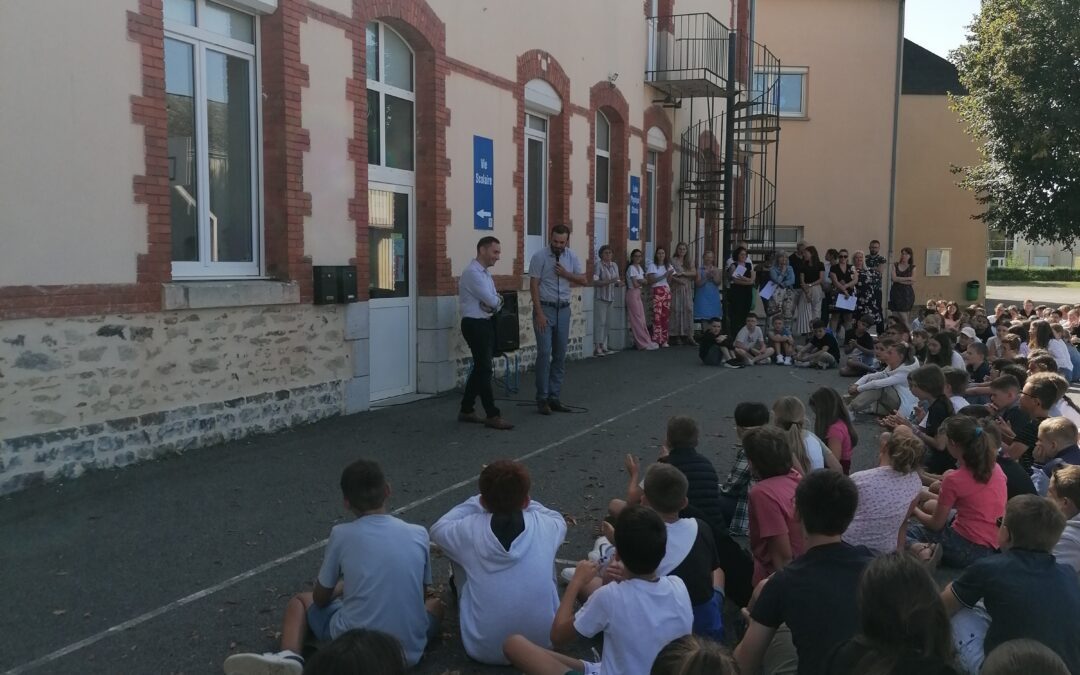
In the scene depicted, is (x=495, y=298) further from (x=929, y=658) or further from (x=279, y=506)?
(x=929, y=658)

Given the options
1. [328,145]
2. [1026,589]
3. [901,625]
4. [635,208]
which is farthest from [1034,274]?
[901,625]

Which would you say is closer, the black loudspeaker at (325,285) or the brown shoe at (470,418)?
the black loudspeaker at (325,285)

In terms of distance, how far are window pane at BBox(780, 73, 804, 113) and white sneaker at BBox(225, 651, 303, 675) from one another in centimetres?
2680

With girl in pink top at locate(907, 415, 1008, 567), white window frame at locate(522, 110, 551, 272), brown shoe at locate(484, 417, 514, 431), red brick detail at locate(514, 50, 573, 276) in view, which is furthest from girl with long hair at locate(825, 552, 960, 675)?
white window frame at locate(522, 110, 551, 272)

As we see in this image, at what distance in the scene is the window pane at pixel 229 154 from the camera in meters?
8.52

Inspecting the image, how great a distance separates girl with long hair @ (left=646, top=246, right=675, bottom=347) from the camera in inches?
682

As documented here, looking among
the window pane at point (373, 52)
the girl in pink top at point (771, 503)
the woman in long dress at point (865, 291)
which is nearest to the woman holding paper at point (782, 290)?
the woman in long dress at point (865, 291)

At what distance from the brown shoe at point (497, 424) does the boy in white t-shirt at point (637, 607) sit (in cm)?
589

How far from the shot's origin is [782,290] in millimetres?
17188

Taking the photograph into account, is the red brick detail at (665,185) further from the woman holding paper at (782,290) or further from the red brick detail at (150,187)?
the red brick detail at (150,187)

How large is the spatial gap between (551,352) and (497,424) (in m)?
1.54

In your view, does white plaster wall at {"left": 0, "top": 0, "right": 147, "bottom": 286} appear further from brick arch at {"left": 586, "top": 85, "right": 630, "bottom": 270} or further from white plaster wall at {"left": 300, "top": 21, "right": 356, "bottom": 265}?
brick arch at {"left": 586, "top": 85, "right": 630, "bottom": 270}

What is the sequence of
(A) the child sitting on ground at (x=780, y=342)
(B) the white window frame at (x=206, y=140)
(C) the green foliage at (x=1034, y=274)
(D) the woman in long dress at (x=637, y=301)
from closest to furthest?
(B) the white window frame at (x=206, y=140) → (A) the child sitting on ground at (x=780, y=342) → (D) the woman in long dress at (x=637, y=301) → (C) the green foliage at (x=1034, y=274)

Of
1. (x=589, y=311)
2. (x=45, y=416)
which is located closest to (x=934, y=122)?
(x=589, y=311)
